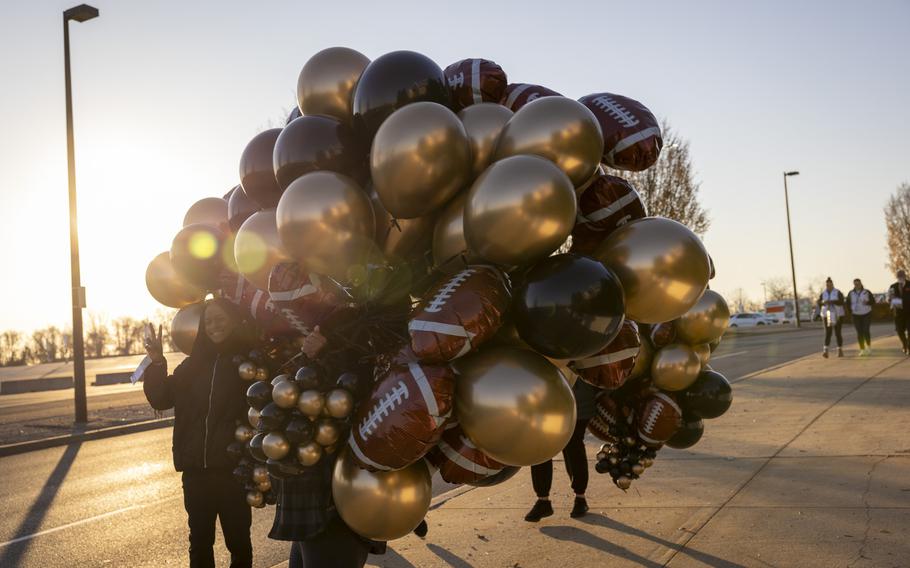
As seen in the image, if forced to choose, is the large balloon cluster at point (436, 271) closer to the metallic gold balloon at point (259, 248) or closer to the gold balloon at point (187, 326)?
the metallic gold balloon at point (259, 248)

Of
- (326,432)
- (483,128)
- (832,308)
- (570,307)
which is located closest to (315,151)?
(483,128)

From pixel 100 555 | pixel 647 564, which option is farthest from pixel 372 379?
pixel 100 555

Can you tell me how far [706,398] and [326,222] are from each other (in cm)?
228

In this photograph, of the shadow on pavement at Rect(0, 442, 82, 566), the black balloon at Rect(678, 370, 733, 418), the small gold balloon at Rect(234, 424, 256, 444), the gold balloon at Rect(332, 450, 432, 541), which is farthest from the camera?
the shadow on pavement at Rect(0, 442, 82, 566)

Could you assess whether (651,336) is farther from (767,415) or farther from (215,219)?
(767,415)

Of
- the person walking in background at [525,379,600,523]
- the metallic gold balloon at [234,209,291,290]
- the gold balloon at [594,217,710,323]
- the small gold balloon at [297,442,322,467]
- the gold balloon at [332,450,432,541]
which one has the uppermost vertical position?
the metallic gold balloon at [234,209,291,290]

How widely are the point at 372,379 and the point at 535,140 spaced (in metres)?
1.05

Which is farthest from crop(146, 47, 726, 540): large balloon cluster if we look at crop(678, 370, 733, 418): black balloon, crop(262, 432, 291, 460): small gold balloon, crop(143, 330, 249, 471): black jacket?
Result: crop(678, 370, 733, 418): black balloon

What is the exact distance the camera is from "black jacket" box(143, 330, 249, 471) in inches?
145

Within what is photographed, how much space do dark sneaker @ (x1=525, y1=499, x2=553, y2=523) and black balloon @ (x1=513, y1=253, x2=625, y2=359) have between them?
3071mm

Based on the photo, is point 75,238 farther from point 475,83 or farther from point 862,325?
point 862,325

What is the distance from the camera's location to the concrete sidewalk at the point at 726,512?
13.4 ft

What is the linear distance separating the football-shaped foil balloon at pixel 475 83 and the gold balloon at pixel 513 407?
1.16 meters

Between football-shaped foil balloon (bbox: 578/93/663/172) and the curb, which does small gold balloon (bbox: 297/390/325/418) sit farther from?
the curb
